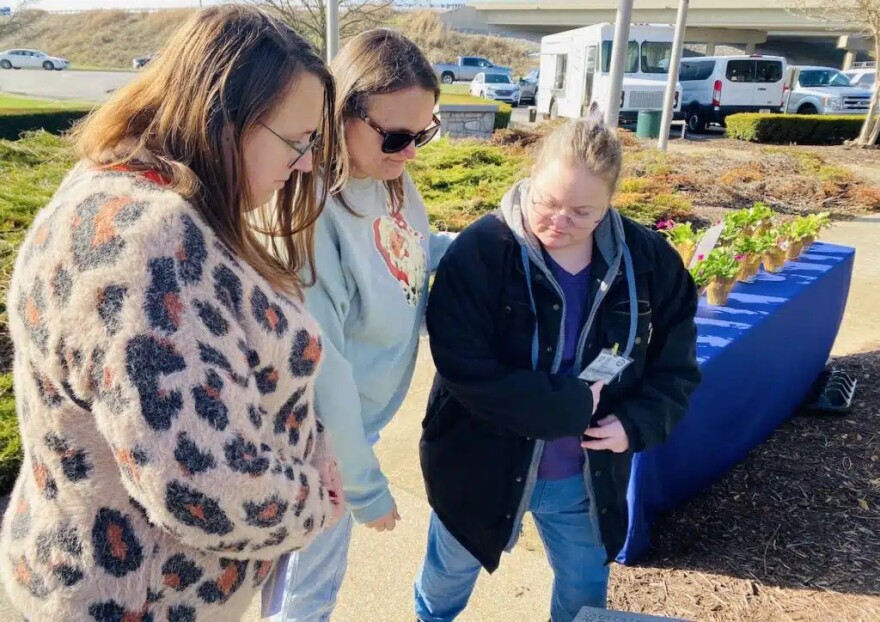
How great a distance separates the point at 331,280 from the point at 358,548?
64.9 inches

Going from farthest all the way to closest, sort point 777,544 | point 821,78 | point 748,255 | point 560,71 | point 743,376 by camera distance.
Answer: point 821,78, point 560,71, point 748,255, point 743,376, point 777,544

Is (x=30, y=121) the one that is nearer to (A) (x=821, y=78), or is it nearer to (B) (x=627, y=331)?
(B) (x=627, y=331)

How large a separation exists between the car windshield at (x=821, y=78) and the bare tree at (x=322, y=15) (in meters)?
13.6

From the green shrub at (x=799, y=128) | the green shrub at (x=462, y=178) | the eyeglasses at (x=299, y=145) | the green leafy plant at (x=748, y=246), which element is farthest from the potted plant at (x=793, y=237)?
the green shrub at (x=799, y=128)

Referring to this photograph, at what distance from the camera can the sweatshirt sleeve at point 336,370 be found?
1497 millimetres

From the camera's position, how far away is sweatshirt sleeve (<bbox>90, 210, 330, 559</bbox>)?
2.96 feet

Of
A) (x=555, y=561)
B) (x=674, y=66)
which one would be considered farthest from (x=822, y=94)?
(x=555, y=561)

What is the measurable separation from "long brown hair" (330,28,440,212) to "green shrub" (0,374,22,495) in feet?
7.16

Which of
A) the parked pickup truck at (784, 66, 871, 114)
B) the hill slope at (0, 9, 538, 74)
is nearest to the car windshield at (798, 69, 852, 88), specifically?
the parked pickup truck at (784, 66, 871, 114)

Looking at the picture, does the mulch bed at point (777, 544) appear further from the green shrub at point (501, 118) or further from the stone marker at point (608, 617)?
the green shrub at point (501, 118)

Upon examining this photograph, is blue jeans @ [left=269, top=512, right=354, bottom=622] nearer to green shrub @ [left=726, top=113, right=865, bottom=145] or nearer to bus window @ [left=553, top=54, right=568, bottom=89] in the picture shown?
green shrub @ [left=726, top=113, right=865, bottom=145]

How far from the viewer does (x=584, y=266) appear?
1917 mm

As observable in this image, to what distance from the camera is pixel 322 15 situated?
1275 centimetres

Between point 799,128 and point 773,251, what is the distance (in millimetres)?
15654
